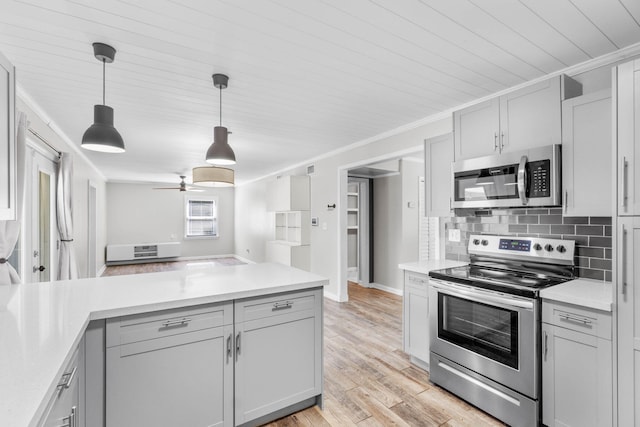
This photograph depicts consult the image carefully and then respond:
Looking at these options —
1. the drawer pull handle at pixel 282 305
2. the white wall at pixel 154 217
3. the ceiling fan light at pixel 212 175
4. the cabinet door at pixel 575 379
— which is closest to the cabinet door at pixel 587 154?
the cabinet door at pixel 575 379

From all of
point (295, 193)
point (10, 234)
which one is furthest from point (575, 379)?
point (295, 193)

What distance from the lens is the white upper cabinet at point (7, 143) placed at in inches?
56.5

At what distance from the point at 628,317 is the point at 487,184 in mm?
1163

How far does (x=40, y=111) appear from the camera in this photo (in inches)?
121

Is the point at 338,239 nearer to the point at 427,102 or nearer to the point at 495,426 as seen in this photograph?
the point at 427,102

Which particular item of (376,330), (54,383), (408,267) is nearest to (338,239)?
(376,330)

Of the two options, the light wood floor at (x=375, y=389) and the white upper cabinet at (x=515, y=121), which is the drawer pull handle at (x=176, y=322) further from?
the white upper cabinet at (x=515, y=121)

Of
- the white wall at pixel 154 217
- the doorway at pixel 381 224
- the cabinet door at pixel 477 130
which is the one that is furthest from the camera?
the white wall at pixel 154 217

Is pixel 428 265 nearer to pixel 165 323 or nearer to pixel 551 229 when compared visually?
pixel 551 229

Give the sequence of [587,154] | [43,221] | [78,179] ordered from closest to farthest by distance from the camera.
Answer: [587,154] → [43,221] → [78,179]

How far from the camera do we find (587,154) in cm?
197

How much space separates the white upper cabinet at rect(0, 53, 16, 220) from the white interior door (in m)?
1.98

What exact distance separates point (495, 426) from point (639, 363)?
91cm

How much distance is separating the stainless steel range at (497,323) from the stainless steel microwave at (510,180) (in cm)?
43
